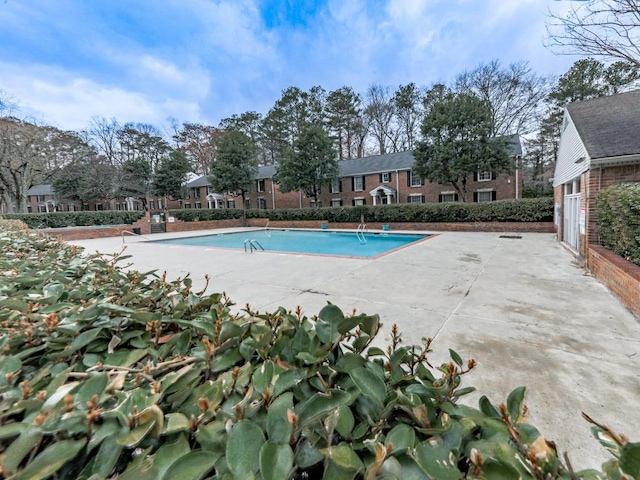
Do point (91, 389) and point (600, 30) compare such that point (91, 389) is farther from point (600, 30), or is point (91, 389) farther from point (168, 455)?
point (600, 30)

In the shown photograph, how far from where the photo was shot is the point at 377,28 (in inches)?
609

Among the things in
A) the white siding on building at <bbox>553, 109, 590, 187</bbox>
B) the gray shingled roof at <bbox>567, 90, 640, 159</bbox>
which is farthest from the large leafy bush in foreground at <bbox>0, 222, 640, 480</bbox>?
the white siding on building at <bbox>553, 109, 590, 187</bbox>

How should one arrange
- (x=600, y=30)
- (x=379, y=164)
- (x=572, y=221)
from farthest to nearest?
(x=379, y=164) → (x=572, y=221) → (x=600, y=30)

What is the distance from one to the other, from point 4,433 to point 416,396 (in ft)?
3.30

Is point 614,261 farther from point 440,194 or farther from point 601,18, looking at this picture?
point 440,194

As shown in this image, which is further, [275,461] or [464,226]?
[464,226]

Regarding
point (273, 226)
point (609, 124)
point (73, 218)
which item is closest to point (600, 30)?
point (609, 124)

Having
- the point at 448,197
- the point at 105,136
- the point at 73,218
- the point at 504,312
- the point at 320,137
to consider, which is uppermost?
the point at 105,136

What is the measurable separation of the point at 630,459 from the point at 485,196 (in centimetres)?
2430

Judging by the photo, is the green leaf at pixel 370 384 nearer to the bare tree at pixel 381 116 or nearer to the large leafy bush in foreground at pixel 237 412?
the large leafy bush in foreground at pixel 237 412

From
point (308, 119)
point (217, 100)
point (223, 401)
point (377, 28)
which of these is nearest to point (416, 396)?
point (223, 401)

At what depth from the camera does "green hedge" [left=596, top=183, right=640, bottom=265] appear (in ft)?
14.6

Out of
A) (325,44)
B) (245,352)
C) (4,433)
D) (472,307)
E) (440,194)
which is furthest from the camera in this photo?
(440,194)

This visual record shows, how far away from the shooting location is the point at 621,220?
488 centimetres
